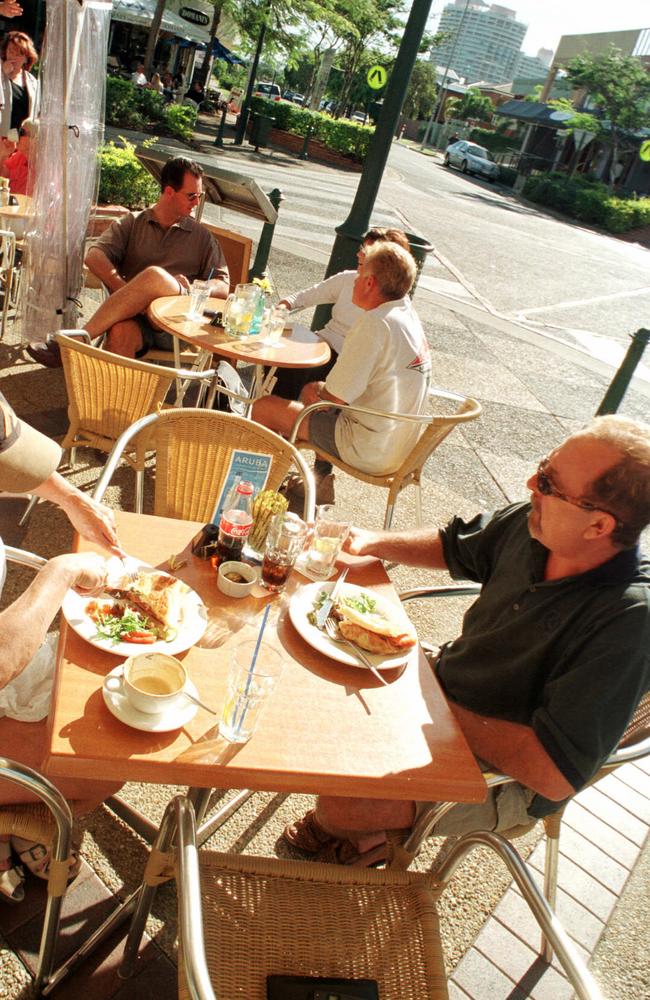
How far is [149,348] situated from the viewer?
A: 14.5ft

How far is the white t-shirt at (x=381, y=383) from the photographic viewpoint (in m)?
3.43

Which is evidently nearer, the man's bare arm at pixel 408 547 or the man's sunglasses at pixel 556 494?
the man's sunglasses at pixel 556 494

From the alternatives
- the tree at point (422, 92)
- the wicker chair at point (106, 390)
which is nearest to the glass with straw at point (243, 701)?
the wicker chair at point (106, 390)

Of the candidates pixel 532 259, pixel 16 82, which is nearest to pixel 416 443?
pixel 16 82

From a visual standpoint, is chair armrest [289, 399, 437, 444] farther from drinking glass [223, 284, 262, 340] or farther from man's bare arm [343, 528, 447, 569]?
man's bare arm [343, 528, 447, 569]

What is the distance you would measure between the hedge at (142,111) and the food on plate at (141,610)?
19.5 metres

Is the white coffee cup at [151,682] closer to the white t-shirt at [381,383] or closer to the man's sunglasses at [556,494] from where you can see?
the man's sunglasses at [556,494]

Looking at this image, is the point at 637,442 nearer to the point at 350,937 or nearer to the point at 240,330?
the point at 350,937

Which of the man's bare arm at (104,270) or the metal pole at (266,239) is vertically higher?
the metal pole at (266,239)

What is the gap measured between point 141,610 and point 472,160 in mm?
39504

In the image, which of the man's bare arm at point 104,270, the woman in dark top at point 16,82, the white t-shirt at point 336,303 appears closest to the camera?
the man's bare arm at point 104,270

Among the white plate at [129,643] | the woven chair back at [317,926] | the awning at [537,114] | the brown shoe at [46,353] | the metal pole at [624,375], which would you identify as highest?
the awning at [537,114]

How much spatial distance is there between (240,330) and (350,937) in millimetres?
3149

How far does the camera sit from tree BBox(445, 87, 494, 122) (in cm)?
6094
